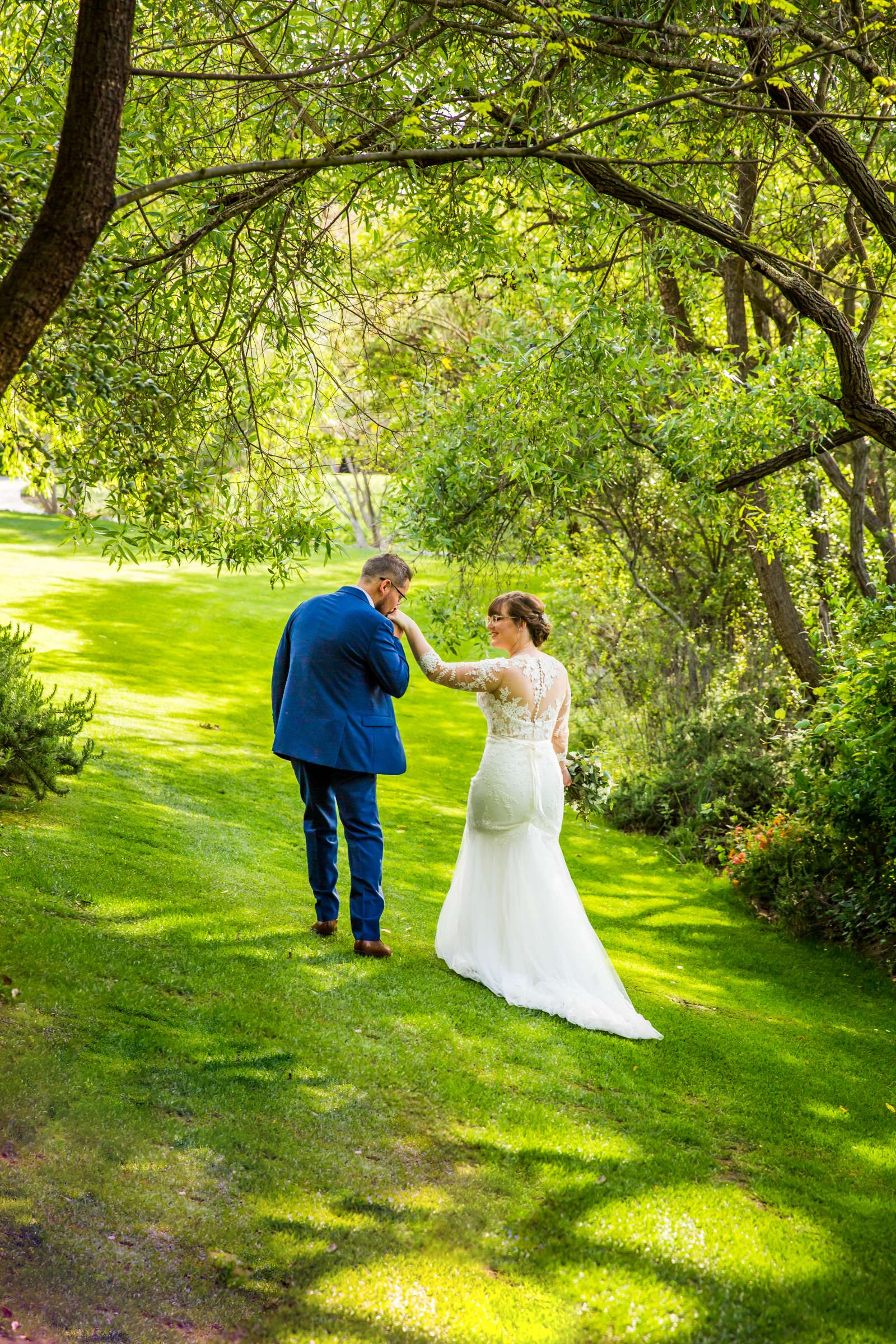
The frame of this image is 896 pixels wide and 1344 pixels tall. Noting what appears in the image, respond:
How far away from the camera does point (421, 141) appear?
504 centimetres

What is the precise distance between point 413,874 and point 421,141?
23.1ft

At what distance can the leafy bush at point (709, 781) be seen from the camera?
1253cm

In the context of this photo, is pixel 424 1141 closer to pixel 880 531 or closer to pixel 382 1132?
pixel 382 1132

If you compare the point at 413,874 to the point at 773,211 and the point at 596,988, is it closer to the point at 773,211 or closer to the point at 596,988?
the point at 596,988

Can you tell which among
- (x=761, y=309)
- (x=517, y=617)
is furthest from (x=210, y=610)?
(x=517, y=617)

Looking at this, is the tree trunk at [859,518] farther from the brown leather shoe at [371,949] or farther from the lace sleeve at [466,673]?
the brown leather shoe at [371,949]

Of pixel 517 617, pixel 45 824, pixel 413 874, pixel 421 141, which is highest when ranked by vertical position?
pixel 421 141

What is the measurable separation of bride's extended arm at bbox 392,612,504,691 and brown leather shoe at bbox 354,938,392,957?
1.58 metres

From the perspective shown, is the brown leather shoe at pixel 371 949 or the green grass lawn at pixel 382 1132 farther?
the brown leather shoe at pixel 371 949

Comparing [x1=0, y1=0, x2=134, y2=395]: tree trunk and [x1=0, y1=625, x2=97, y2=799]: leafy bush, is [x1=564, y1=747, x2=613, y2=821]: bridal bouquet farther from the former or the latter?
[x1=0, y1=0, x2=134, y2=395]: tree trunk

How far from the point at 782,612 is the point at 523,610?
702 centimetres

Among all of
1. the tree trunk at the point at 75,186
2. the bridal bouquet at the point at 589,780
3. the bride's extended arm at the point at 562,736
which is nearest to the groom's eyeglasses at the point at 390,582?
the bride's extended arm at the point at 562,736

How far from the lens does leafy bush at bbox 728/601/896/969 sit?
26.4ft

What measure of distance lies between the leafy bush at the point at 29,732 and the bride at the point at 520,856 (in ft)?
11.9
